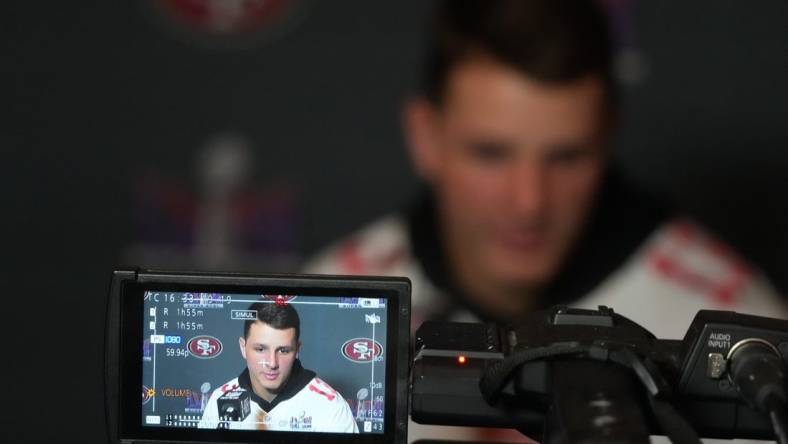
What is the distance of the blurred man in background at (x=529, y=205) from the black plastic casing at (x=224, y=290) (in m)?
1.28

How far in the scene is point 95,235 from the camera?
236 cm

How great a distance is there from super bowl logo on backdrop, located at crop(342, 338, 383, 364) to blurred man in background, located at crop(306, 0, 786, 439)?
1262mm

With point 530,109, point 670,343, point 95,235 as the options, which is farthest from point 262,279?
point 95,235

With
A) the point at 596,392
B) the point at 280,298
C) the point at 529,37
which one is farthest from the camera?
the point at 529,37

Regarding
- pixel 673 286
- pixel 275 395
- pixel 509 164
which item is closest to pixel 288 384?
pixel 275 395

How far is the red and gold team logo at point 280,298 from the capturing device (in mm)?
959

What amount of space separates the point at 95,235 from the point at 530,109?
37.9 inches

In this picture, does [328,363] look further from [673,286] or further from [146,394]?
[673,286]

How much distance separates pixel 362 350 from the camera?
97 centimetres

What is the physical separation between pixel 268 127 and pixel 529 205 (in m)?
0.57

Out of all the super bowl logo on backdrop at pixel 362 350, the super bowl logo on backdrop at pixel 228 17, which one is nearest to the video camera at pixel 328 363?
the super bowl logo on backdrop at pixel 362 350

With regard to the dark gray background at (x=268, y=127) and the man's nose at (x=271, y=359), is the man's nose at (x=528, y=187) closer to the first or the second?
the dark gray background at (x=268, y=127)

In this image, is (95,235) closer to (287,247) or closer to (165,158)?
(165,158)
